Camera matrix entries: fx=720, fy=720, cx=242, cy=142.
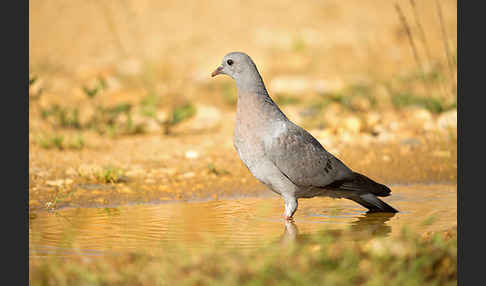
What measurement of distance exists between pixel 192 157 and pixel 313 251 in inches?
159

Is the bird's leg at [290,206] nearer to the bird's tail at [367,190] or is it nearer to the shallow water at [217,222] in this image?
the shallow water at [217,222]

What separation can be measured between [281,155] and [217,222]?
71cm

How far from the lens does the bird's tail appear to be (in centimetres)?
570

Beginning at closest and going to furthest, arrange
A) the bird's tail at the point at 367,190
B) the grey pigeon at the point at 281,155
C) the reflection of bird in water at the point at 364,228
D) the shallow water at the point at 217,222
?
the shallow water at the point at 217,222 → the reflection of bird in water at the point at 364,228 → the grey pigeon at the point at 281,155 → the bird's tail at the point at 367,190

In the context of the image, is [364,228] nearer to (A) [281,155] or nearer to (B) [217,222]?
(A) [281,155]

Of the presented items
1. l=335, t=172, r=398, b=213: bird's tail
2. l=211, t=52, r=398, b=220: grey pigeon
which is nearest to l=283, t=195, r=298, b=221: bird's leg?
l=211, t=52, r=398, b=220: grey pigeon

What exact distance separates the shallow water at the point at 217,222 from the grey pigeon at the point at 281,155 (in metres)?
0.22

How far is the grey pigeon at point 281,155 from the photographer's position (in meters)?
5.28

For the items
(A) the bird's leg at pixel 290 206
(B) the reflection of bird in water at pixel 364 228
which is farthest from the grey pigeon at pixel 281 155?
(B) the reflection of bird in water at pixel 364 228

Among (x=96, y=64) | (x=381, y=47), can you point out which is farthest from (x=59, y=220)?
(x=381, y=47)

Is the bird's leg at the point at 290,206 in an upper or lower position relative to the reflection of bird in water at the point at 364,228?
upper

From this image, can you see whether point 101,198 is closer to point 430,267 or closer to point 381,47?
point 430,267

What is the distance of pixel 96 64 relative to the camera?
42.9ft

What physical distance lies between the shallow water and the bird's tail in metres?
0.08
